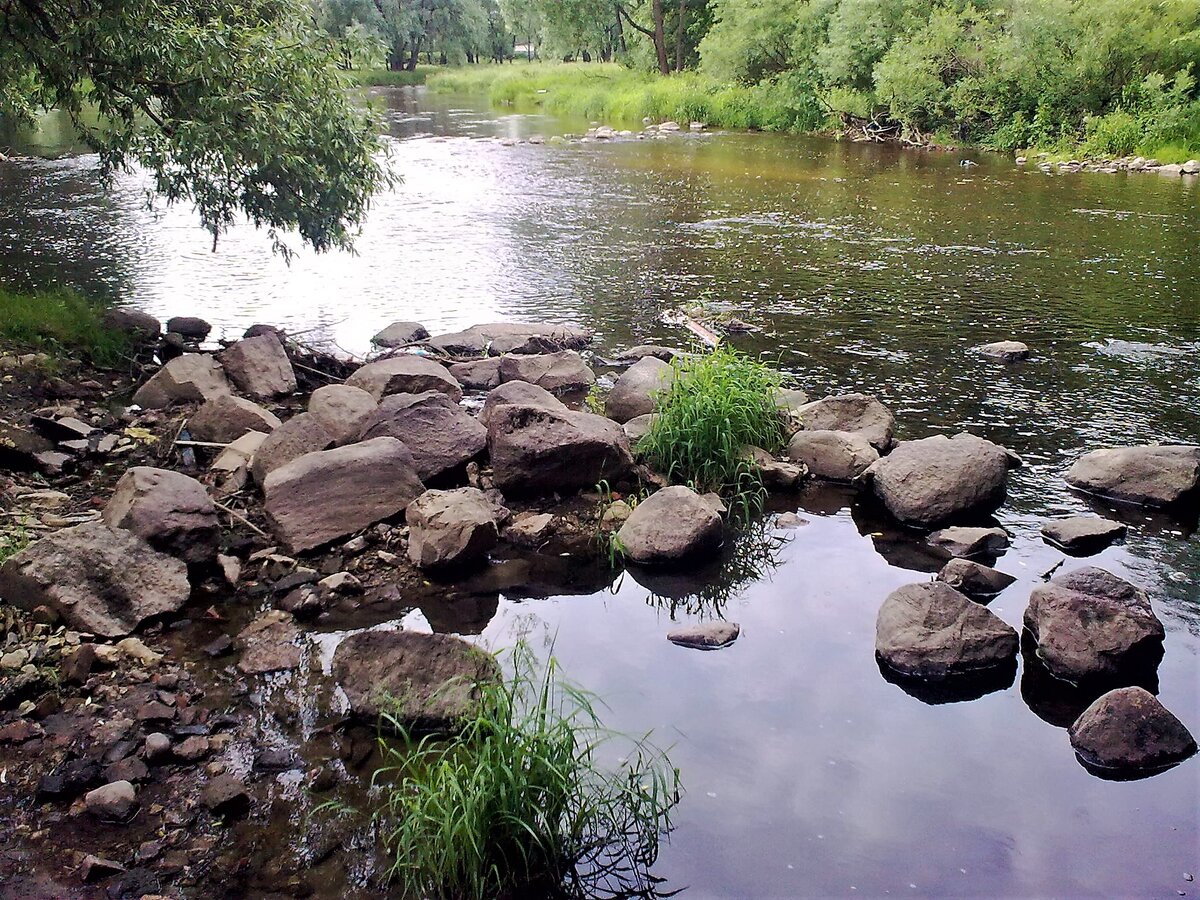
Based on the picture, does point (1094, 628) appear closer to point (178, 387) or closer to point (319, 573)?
point (319, 573)

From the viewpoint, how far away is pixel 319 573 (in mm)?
6586

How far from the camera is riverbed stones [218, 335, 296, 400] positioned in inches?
379

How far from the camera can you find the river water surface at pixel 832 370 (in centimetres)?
464

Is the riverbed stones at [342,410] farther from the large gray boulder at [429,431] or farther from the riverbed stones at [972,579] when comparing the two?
the riverbed stones at [972,579]

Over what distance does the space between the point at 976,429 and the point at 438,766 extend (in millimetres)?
6364

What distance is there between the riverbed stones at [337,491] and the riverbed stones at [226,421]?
1.24m

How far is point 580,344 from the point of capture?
1176 centimetres

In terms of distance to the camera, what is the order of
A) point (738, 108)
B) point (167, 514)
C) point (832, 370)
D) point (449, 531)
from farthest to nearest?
point (738, 108), point (832, 370), point (449, 531), point (167, 514)

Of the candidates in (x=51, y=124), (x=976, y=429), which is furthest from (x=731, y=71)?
(x=976, y=429)

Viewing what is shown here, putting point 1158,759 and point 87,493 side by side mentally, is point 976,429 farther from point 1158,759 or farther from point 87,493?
point 87,493

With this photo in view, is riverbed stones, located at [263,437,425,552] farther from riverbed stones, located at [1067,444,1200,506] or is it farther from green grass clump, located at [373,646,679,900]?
riverbed stones, located at [1067,444,1200,506]

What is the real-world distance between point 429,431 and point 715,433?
88.7 inches

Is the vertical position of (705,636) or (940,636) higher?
(940,636)

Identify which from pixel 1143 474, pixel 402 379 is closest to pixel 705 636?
pixel 1143 474
